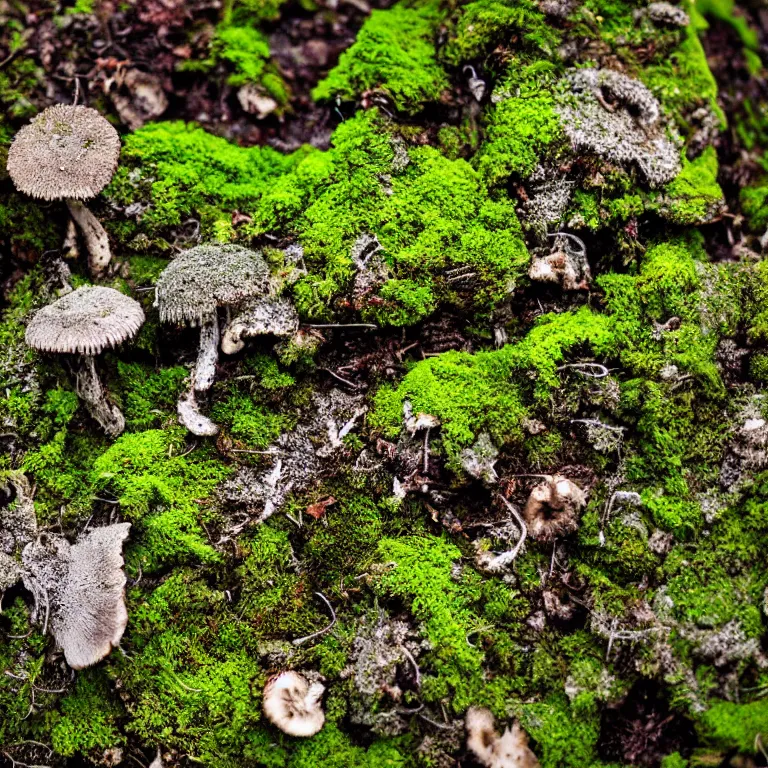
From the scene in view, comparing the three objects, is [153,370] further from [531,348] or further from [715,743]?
[715,743]

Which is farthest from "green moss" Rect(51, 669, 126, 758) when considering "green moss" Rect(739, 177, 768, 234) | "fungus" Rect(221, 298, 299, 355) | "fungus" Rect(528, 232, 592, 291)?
"green moss" Rect(739, 177, 768, 234)

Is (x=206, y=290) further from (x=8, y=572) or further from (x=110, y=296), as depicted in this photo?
(x=8, y=572)

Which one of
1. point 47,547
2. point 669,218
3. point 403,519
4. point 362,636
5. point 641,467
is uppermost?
point 669,218

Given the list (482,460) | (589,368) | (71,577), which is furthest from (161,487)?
(589,368)

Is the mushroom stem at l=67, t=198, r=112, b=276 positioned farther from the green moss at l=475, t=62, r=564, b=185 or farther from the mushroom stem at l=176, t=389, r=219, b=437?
the green moss at l=475, t=62, r=564, b=185

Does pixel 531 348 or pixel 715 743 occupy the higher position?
pixel 531 348


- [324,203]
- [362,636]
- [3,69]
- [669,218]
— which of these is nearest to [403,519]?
[362,636]

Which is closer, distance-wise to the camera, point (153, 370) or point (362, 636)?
point (362, 636)

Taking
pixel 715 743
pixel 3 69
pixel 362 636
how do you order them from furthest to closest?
pixel 3 69
pixel 362 636
pixel 715 743
